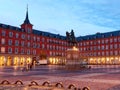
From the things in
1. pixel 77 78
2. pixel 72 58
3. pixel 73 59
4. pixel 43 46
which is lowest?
pixel 77 78

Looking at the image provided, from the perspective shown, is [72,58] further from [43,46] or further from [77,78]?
[43,46]

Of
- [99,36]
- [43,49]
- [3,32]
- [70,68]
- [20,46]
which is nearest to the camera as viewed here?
[70,68]

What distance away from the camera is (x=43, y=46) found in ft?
320

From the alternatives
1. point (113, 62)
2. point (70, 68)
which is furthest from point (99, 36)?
point (70, 68)

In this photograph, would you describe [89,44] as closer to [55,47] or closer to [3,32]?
[55,47]

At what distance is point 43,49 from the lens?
97.2 metres

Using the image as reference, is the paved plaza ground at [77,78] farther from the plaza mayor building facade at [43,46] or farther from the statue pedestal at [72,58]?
the plaza mayor building facade at [43,46]

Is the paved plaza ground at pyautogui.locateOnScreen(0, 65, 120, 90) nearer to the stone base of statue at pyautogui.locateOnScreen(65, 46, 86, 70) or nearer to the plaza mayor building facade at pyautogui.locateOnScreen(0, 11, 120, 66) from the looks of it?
the stone base of statue at pyautogui.locateOnScreen(65, 46, 86, 70)

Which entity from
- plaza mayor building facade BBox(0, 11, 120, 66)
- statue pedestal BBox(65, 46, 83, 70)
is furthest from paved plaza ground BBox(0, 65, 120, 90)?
plaza mayor building facade BBox(0, 11, 120, 66)

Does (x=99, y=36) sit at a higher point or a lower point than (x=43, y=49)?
higher

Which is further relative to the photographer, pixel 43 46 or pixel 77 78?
pixel 43 46

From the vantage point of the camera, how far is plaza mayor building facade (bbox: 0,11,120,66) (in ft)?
258

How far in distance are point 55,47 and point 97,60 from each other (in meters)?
25.5

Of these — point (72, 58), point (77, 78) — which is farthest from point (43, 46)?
point (77, 78)
